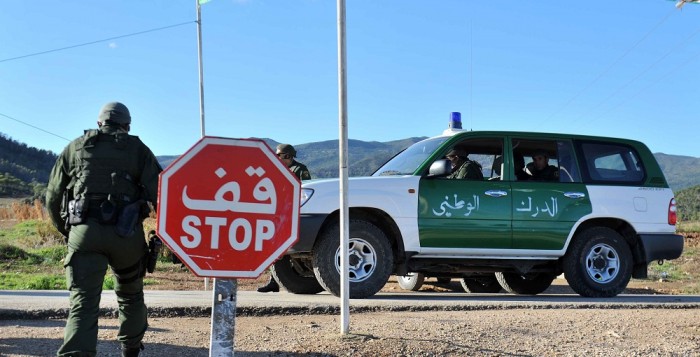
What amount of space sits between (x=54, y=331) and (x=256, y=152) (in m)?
3.38

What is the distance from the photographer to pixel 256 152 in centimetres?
372

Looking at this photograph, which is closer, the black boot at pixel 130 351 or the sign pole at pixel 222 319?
the sign pole at pixel 222 319

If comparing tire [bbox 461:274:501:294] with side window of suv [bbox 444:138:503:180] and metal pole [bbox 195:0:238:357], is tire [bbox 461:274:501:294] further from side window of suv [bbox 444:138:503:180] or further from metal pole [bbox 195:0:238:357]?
metal pole [bbox 195:0:238:357]

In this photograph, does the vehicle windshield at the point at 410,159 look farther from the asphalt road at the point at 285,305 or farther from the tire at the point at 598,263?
the tire at the point at 598,263

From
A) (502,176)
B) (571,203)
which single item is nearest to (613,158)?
(571,203)

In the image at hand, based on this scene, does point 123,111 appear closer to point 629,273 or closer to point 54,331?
point 54,331

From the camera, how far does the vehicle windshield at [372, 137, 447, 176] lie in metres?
8.25

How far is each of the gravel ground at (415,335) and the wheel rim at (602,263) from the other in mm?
1624

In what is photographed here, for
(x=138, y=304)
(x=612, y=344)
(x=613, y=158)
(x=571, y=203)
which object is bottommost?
(x=612, y=344)

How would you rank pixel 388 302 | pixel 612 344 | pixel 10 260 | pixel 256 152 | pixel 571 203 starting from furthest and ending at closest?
pixel 10 260 → pixel 571 203 → pixel 388 302 → pixel 612 344 → pixel 256 152

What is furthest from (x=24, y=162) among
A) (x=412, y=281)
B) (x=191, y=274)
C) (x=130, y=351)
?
(x=130, y=351)

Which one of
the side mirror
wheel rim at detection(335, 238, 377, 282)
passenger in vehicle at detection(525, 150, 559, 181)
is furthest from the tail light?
wheel rim at detection(335, 238, 377, 282)

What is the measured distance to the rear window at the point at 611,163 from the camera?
886 cm

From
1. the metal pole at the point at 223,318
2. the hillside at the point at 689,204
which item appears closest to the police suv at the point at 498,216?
the metal pole at the point at 223,318
